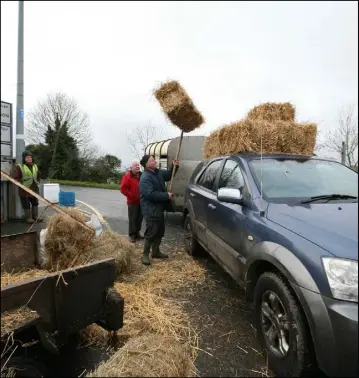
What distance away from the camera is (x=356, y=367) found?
82.1 inches

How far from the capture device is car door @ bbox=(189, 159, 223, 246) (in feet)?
16.0

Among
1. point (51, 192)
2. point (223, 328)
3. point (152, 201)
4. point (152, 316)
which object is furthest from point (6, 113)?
A: point (223, 328)

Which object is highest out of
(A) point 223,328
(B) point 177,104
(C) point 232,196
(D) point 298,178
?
(B) point 177,104

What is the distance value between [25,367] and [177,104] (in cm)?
482

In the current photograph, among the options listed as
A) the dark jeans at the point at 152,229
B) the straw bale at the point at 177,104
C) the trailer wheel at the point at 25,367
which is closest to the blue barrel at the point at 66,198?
the straw bale at the point at 177,104

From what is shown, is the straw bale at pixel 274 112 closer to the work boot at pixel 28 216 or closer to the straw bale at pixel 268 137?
the straw bale at pixel 268 137

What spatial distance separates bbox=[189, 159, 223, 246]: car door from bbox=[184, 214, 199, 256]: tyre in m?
0.35

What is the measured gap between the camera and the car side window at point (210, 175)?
4.95m

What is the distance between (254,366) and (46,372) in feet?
5.40

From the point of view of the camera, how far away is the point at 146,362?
226cm

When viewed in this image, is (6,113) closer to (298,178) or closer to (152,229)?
(152,229)

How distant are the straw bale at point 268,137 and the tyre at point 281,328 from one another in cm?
215

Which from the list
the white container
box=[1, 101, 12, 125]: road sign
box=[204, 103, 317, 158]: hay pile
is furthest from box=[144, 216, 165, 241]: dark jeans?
the white container

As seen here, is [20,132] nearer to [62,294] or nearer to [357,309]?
[62,294]
